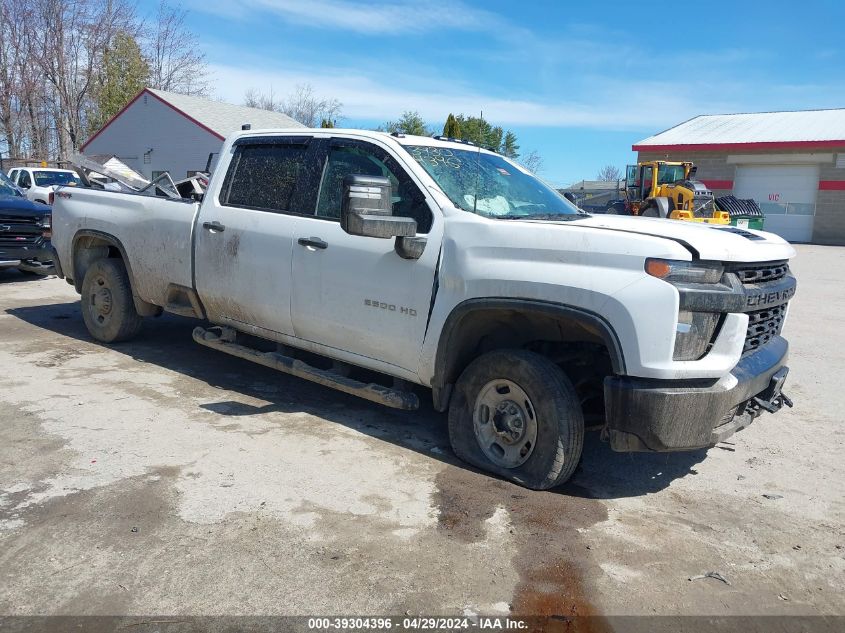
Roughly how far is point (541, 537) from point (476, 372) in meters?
1.05

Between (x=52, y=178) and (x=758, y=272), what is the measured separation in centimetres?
2204

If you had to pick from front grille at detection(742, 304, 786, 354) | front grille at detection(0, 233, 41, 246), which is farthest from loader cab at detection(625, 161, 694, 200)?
front grille at detection(742, 304, 786, 354)

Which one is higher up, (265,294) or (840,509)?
(265,294)

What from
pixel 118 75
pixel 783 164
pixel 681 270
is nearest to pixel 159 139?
pixel 118 75

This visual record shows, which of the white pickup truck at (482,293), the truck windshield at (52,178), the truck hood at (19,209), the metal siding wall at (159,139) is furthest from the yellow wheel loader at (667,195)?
the metal siding wall at (159,139)

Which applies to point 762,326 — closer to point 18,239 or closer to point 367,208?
point 367,208

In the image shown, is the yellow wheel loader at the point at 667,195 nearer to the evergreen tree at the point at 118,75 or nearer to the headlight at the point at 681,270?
the headlight at the point at 681,270

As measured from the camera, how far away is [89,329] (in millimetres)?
7078

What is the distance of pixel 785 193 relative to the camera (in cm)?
3039

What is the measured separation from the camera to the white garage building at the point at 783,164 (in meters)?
29.1

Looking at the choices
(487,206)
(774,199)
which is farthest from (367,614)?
(774,199)

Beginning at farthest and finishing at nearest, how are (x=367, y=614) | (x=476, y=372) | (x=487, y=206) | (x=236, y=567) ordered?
(x=487, y=206) → (x=476, y=372) → (x=236, y=567) → (x=367, y=614)

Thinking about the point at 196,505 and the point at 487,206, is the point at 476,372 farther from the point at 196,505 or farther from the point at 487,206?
the point at 196,505

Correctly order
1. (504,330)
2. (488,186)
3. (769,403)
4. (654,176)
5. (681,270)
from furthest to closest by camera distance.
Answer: (654,176)
(488,186)
(504,330)
(769,403)
(681,270)
